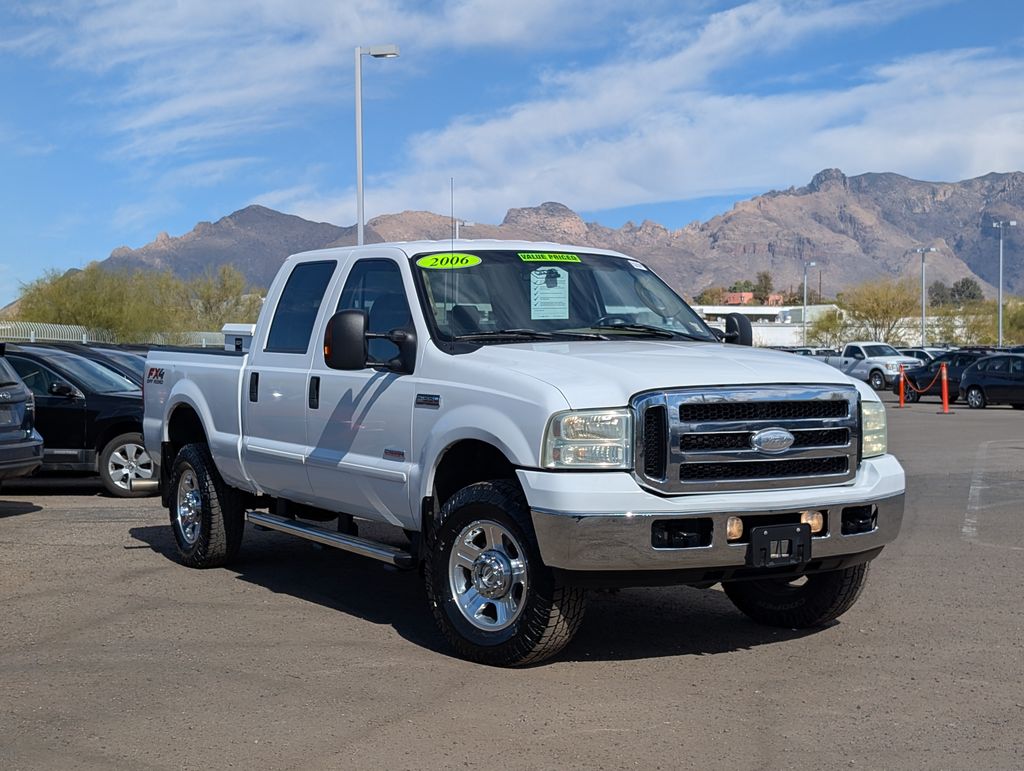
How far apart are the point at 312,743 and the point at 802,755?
1.93 meters

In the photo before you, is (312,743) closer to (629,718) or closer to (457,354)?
(629,718)

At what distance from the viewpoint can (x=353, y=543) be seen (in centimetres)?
752

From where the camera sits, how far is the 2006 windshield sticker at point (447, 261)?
7.59 meters

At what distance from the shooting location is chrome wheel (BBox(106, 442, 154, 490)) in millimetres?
14180

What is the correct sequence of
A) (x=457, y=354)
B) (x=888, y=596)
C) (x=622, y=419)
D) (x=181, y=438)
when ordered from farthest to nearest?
(x=181, y=438)
(x=888, y=596)
(x=457, y=354)
(x=622, y=419)

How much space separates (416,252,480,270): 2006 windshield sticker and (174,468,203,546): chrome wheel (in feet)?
9.19

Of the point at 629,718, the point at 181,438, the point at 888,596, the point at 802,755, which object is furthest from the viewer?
the point at 181,438

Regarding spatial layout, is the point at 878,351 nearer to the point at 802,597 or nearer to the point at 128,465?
the point at 128,465

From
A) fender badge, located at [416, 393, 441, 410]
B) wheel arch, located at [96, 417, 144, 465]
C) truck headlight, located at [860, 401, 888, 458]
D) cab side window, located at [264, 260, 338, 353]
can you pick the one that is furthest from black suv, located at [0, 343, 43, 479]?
truck headlight, located at [860, 401, 888, 458]

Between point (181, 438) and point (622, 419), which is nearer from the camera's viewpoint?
point (622, 419)

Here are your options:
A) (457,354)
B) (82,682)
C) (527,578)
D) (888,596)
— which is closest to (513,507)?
(527,578)

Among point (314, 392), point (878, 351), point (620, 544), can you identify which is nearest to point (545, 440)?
point (620, 544)

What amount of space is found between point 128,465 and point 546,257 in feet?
26.0

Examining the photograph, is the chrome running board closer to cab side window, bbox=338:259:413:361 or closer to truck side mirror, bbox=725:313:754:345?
Answer: cab side window, bbox=338:259:413:361
